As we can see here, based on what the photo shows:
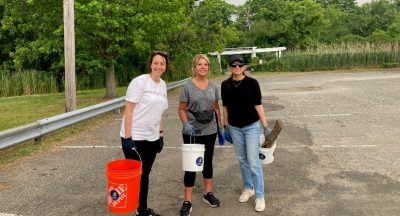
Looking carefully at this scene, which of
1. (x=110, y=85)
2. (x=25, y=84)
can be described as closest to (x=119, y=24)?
(x=110, y=85)

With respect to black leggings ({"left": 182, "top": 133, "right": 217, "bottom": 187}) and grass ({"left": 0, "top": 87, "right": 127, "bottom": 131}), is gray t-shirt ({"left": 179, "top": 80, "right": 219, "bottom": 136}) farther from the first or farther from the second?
grass ({"left": 0, "top": 87, "right": 127, "bottom": 131})

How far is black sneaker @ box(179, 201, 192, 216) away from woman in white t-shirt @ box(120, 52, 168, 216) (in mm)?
549

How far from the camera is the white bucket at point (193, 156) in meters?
4.49

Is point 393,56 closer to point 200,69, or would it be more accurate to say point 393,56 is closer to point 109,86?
point 109,86

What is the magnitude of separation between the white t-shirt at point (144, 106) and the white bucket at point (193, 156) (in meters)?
0.43

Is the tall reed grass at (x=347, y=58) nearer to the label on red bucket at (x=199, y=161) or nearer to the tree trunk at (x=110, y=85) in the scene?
the tree trunk at (x=110, y=85)

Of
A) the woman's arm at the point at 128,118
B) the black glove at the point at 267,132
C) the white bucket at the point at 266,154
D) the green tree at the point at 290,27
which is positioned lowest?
the white bucket at the point at 266,154

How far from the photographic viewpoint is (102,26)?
14445mm

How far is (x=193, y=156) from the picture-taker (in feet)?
14.8

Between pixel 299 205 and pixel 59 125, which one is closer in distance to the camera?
pixel 299 205

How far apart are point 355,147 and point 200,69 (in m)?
4.47

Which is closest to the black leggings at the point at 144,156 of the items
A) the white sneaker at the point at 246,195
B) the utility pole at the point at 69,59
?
the white sneaker at the point at 246,195

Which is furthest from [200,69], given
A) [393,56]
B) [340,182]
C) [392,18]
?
[392,18]

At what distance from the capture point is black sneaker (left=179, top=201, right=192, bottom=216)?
4500mm
